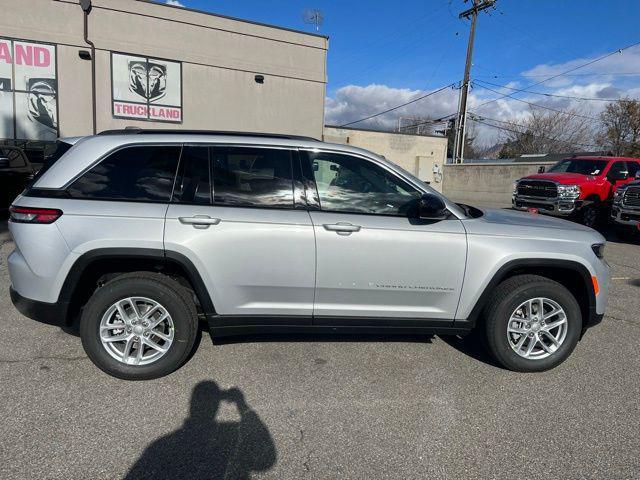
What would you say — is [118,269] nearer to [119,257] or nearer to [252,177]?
[119,257]

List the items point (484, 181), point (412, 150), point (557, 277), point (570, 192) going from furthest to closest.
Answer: point (412, 150), point (484, 181), point (570, 192), point (557, 277)

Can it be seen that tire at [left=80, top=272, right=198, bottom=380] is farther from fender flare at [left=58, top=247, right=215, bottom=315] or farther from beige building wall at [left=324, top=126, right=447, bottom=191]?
beige building wall at [left=324, top=126, right=447, bottom=191]

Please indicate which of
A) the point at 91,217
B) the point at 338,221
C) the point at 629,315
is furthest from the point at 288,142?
the point at 629,315

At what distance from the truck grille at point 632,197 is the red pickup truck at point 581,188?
3.39ft

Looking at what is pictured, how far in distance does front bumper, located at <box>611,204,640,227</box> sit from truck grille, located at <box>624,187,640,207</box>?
0.12 meters

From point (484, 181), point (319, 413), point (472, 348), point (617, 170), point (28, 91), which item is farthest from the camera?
point (484, 181)

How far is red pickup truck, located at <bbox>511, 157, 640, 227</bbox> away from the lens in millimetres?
10797

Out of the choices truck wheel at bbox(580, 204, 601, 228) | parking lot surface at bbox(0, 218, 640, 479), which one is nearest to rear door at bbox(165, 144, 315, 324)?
parking lot surface at bbox(0, 218, 640, 479)

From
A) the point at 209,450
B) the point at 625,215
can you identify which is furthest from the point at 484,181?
the point at 209,450

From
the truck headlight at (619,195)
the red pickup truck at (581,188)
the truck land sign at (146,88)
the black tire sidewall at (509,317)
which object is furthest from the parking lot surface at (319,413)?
the truck land sign at (146,88)

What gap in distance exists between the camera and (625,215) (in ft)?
31.5

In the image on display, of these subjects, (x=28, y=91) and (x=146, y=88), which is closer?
(x=28, y=91)

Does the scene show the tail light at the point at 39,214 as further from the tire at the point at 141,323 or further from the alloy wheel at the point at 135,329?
the alloy wheel at the point at 135,329

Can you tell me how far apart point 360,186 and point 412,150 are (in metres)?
22.2
